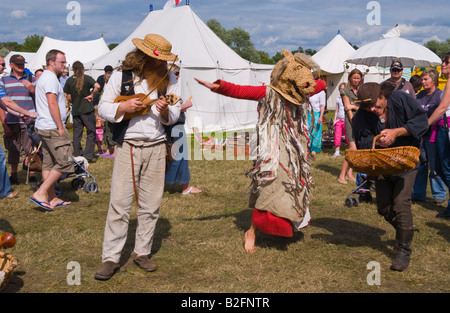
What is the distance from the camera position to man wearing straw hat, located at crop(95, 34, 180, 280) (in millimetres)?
3928

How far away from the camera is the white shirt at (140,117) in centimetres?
395

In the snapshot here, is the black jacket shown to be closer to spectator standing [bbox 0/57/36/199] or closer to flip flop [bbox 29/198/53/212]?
flip flop [bbox 29/198/53/212]

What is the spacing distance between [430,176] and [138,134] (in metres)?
5.06

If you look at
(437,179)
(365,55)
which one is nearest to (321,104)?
(365,55)

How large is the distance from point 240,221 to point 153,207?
1.94 m

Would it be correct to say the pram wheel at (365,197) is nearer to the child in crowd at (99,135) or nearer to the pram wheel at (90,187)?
the pram wheel at (90,187)

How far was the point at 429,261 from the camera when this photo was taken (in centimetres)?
462

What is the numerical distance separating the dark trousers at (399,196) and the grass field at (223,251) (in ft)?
1.66

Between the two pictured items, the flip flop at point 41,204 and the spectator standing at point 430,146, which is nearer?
the flip flop at point 41,204

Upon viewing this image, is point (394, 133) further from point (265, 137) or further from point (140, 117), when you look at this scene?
point (140, 117)

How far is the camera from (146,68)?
13.2 feet

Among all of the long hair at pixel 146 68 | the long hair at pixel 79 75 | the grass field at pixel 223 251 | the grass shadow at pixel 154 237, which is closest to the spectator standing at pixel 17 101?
the grass field at pixel 223 251

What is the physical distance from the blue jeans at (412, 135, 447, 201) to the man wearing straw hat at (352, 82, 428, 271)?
2.58 metres
